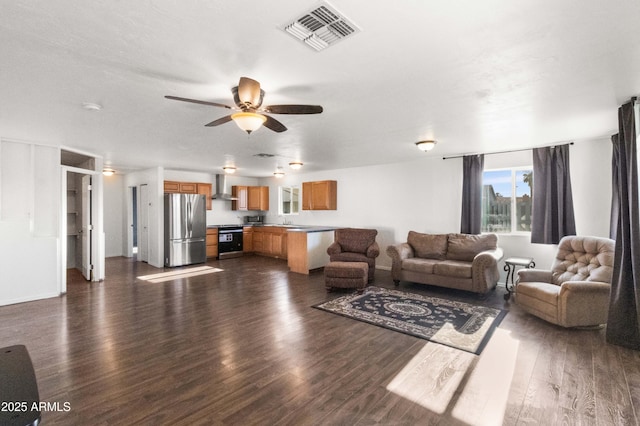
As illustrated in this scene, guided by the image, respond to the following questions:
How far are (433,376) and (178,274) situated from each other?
5.67 meters

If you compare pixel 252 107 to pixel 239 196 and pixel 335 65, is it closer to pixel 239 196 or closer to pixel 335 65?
pixel 335 65

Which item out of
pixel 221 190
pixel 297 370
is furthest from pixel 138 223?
pixel 297 370

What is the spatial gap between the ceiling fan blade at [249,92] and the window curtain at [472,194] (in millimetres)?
4683

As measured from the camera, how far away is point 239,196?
31.0ft

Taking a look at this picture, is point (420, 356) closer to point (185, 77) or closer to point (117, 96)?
point (185, 77)

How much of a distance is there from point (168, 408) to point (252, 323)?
1599 mm

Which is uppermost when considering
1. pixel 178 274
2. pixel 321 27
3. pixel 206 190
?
pixel 321 27

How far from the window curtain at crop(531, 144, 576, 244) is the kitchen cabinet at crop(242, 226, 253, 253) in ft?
23.6

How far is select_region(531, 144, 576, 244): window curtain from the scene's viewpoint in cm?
478

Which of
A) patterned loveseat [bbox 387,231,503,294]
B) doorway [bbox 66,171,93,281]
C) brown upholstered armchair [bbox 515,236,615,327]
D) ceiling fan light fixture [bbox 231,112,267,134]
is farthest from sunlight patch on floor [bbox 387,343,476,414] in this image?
doorway [bbox 66,171,93,281]

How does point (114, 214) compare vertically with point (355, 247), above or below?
above

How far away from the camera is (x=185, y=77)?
2.37 metres

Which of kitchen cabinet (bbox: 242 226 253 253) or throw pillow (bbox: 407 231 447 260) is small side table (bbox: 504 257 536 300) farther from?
kitchen cabinet (bbox: 242 226 253 253)

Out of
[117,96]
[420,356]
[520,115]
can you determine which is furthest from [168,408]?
[520,115]
